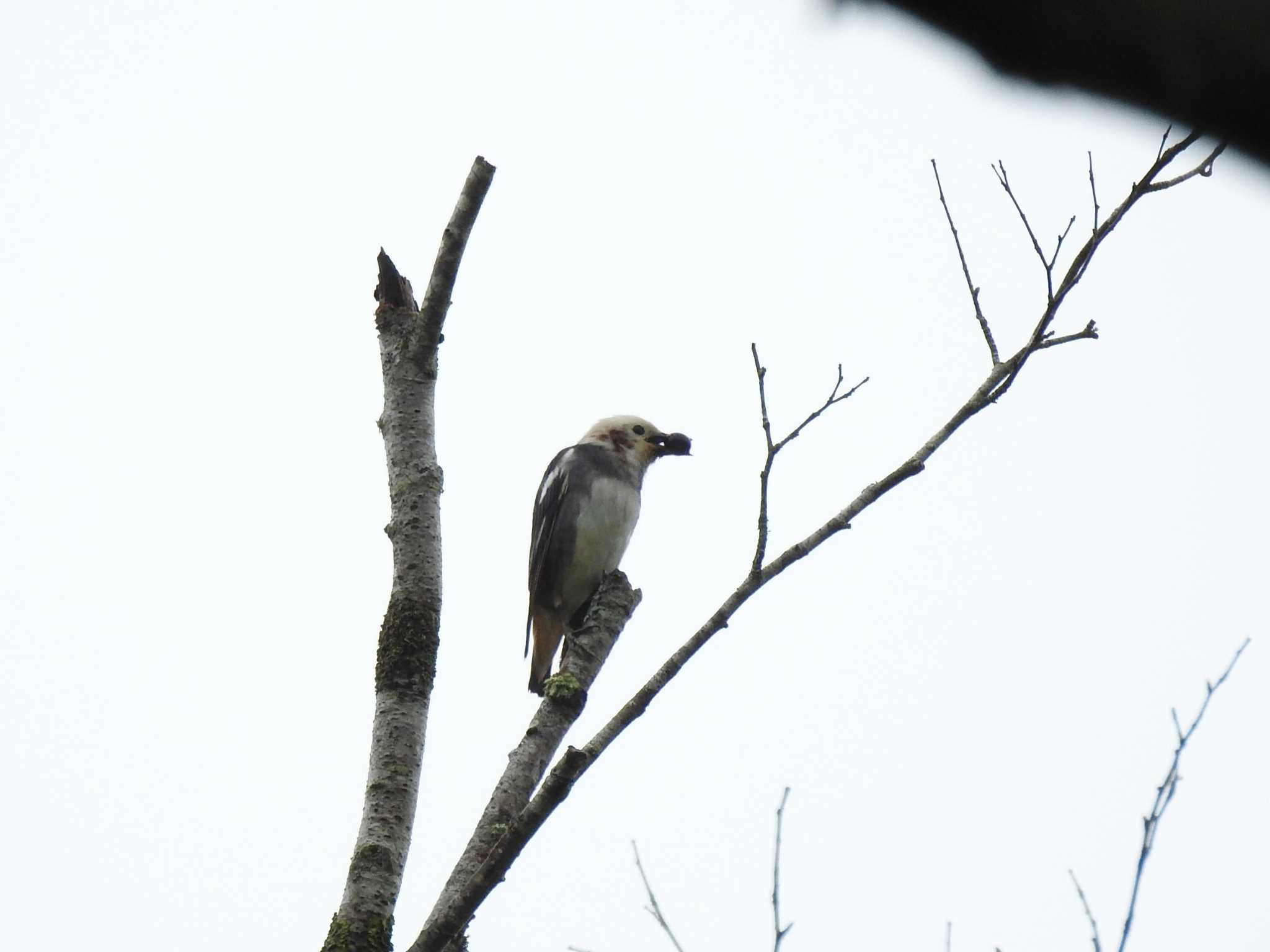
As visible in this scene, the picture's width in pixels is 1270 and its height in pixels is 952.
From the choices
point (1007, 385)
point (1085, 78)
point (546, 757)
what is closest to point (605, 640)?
point (546, 757)

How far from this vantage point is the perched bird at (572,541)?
8953mm

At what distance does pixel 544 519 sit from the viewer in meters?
9.16

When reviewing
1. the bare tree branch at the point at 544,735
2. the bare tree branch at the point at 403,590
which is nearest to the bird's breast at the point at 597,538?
the bare tree branch at the point at 544,735

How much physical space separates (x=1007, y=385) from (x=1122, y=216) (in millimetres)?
698

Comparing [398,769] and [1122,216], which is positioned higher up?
[1122,216]

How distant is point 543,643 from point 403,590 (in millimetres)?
4840

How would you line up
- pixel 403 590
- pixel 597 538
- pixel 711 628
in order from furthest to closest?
pixel 597 538 < pixel 403 590 < pixel 711 628

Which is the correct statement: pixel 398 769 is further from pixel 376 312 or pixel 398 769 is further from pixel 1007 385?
pixel 1007 385

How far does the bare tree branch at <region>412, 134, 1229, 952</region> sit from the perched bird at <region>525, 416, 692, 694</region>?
495 centimetres

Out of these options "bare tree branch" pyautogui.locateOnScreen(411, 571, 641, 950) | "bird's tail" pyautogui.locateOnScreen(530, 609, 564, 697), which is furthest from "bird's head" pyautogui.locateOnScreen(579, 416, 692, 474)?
"bare tree branch" pyautogui.locateOnScreen(411, 571, 641, 950)

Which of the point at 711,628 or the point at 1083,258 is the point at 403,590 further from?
the point at 1083,258

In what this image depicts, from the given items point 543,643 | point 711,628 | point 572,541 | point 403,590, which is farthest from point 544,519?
point 711,628

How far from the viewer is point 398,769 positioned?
379 centimetres

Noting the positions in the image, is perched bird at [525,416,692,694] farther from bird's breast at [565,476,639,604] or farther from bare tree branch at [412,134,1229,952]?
bare tree branch at [412,134,1229,952]
